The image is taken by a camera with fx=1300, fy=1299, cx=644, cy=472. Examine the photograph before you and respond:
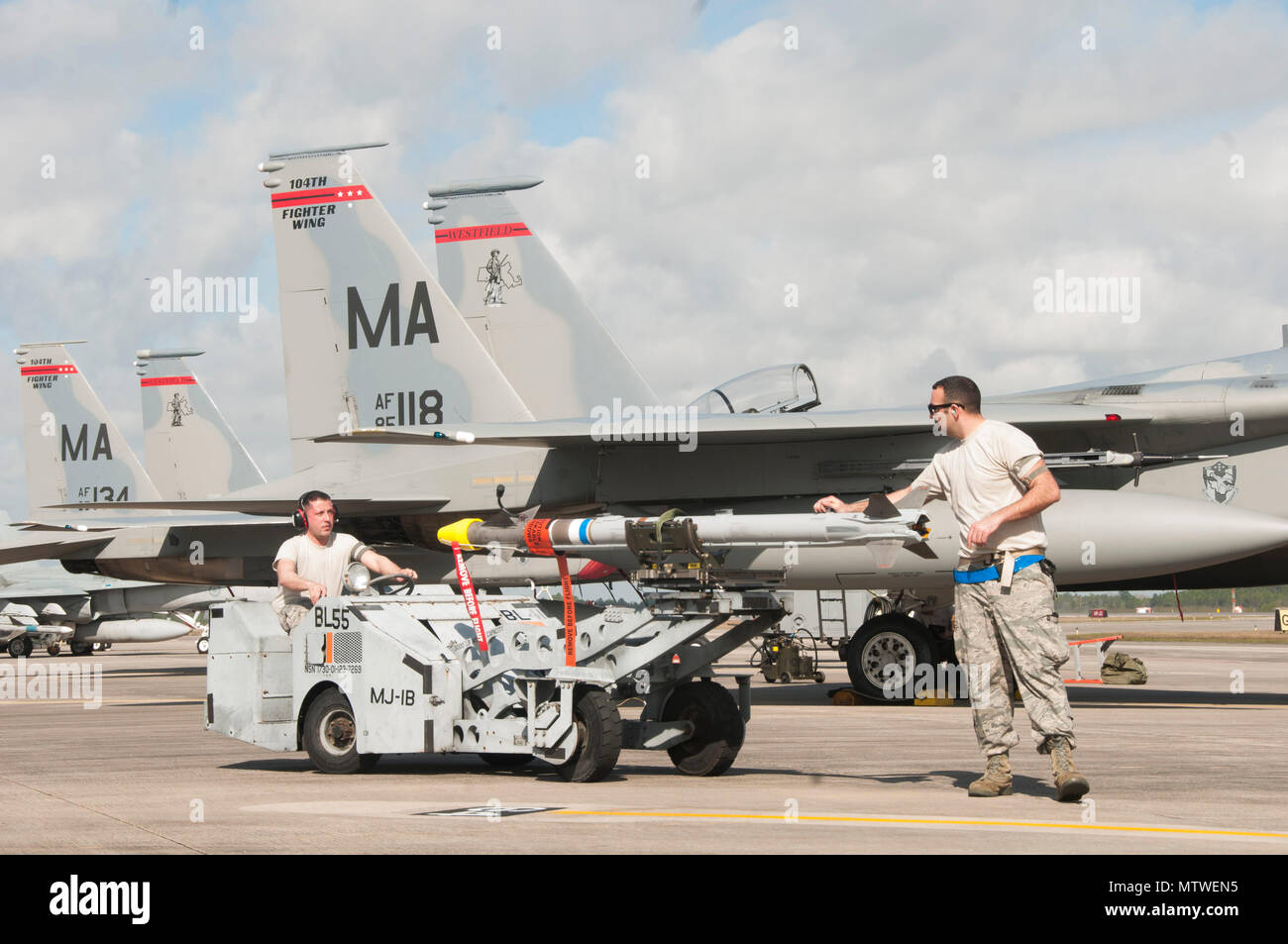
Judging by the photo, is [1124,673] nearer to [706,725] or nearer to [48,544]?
[706,725]

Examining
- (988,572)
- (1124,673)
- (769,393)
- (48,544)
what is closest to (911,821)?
(988,572)

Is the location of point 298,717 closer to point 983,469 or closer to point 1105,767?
point 983,469

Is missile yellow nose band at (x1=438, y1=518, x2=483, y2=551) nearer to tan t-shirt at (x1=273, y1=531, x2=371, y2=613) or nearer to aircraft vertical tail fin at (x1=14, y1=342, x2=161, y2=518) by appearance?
tan t-shirt at (x1=273, y1=531, x2=371, y2=613)

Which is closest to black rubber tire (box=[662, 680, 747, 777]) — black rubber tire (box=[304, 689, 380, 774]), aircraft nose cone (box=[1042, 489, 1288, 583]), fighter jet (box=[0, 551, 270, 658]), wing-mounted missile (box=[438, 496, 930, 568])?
wing-mounted missile (box=[438, 496, 930, 568])

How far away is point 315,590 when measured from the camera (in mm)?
7844

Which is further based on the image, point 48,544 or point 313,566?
point 48,544

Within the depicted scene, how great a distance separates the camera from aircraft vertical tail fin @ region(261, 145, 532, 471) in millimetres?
16703

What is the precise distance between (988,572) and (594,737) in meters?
2.22

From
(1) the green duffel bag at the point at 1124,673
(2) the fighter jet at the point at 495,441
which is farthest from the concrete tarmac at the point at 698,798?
(1) the green duffel bag at the point at 1124,673

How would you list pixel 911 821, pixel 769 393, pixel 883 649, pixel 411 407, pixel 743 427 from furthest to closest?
pixel 411 407 < pixel 769 393 < pixel 883 649 < pixel 743 427 < pixel 911 821

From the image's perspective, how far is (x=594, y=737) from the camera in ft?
22.5

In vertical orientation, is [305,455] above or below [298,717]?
above

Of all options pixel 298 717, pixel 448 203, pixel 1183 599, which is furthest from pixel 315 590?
pixel 1183 599
